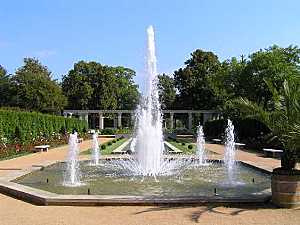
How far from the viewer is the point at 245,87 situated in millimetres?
40625

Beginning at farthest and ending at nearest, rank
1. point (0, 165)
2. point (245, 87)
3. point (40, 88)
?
point (40, 88) < point (245, 87) < point (0, 165)

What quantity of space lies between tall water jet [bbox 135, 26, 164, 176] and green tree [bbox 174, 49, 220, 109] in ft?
154

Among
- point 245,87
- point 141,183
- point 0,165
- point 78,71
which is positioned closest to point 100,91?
point 78,71

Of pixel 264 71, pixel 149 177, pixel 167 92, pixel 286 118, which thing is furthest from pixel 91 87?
pixel 286 118

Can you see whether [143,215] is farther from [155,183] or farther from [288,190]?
[155,183]

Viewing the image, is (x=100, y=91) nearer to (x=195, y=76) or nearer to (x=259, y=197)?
(x=195, y=76)

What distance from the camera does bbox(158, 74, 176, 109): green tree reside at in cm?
7496

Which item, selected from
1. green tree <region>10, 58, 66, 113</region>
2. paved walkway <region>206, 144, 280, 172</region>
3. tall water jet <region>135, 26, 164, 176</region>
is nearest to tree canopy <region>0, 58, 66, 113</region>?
green tree <region>10, 58, 66, 113</region>

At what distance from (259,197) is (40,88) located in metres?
54.2

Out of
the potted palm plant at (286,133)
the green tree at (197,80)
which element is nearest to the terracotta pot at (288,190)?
the potted palm plant at (286,133)

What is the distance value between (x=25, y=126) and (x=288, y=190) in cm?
2162

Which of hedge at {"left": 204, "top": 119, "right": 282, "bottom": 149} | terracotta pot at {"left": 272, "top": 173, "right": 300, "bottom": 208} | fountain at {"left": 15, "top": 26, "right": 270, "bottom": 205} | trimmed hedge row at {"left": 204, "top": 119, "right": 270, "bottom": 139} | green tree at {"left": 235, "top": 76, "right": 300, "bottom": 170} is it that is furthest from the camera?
trimmed hedge row at {"left": 204, "top": 119, "right": 270, "bottom": 139}

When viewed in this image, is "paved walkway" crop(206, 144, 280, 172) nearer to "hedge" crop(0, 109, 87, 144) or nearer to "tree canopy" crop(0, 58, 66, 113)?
"hedge" crop(0, 109, 87, 144)

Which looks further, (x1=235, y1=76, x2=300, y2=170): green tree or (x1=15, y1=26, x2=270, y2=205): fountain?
(x1=15, y1=26, x2=270, y2=205): fountain
